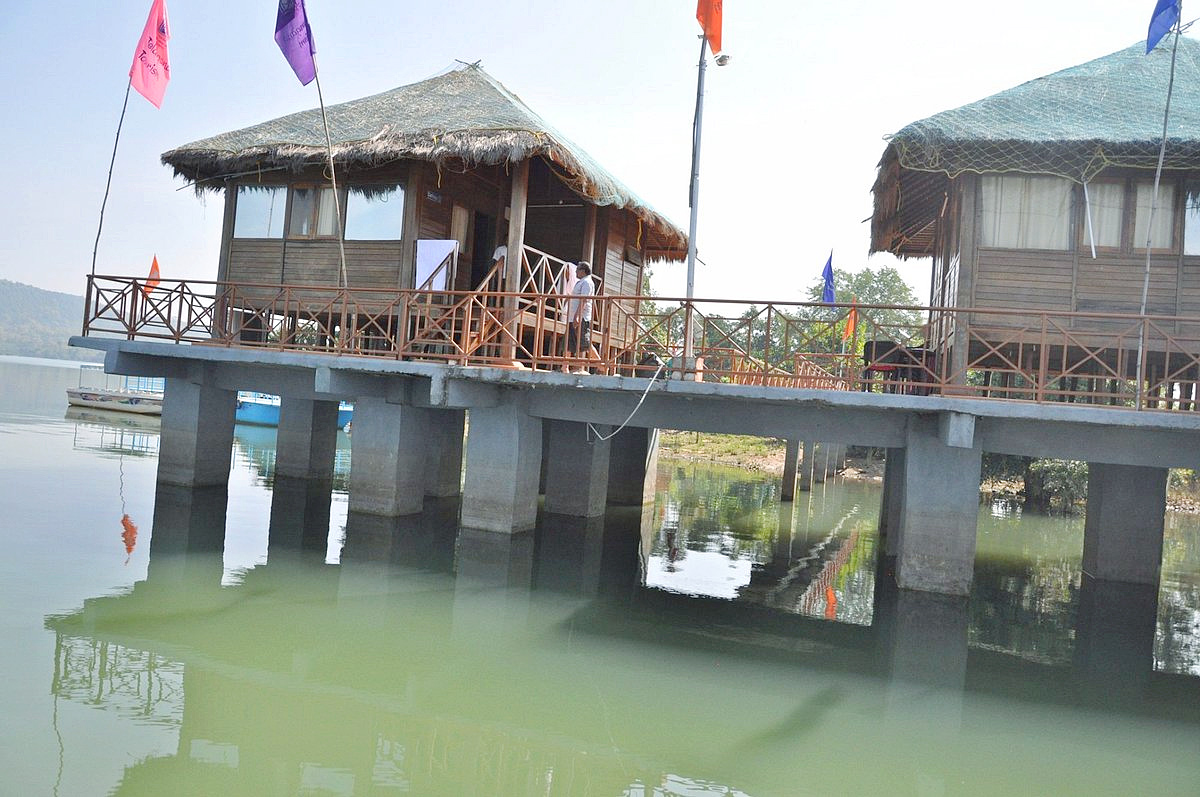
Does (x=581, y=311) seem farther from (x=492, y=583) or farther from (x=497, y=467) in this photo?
(x=492, y=583)

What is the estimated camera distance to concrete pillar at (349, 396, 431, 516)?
48.4 feet

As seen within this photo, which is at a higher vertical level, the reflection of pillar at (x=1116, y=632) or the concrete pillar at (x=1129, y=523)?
the concrete pillar at (x=1129, y=523)

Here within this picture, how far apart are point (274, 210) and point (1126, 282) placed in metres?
13.2

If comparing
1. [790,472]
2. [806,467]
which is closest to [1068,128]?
[790,472]

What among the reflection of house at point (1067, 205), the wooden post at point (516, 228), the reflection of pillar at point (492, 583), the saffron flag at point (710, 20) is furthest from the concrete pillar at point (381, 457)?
the reflection of house at point (1067, 205)

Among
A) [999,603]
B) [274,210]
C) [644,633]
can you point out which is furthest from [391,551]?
[999,603]

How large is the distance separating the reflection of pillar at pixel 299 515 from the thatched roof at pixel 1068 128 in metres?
9.71

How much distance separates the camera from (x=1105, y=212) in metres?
12.5

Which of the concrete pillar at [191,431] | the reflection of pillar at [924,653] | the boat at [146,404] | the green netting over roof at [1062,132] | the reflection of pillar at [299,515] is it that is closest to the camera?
the reflection of pillar at [924,653]

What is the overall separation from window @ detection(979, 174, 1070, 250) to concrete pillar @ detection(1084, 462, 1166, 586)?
3.33 meters

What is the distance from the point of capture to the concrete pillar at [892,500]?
16469 mm

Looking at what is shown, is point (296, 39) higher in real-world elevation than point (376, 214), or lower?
higher

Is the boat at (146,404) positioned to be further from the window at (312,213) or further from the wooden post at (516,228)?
the wooden post at (516,228)

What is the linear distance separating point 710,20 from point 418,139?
459 cm
